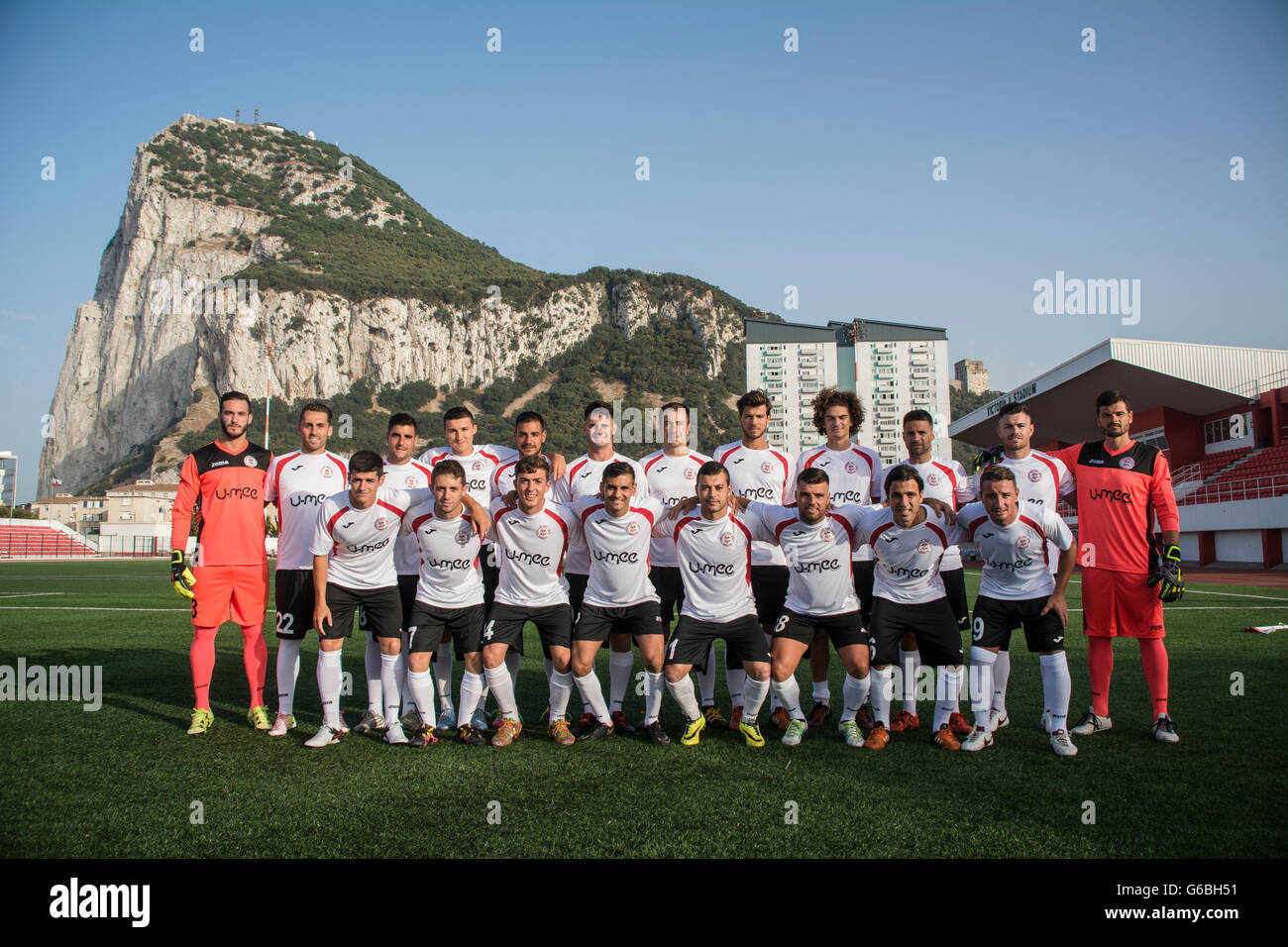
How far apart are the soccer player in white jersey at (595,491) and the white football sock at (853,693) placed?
1465 mm

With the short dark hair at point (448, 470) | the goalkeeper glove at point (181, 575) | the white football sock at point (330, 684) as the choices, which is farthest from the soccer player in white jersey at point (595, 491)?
the goalkeeper glove at point (181, 575)

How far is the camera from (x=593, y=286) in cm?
13888

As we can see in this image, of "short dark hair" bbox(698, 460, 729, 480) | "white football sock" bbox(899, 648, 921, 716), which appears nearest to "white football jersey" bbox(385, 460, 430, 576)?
"short dark hair" bbox(698, 460, 729, 480)

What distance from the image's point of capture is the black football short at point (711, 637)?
497cm

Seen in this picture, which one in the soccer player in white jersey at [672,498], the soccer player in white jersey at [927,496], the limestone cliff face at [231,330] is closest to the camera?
the soccer player in white jersey at [927,496]

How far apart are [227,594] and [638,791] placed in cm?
345

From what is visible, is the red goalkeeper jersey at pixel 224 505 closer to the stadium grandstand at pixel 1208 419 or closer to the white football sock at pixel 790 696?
the white football sock at pixel 790 696

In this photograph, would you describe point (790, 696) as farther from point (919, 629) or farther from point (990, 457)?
point (990, 457)

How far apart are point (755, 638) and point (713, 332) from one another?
12990 centimetres

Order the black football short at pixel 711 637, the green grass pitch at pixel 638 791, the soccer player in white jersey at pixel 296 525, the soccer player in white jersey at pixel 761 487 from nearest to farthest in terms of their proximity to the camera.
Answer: the green grass pitch at pixel 638 791, the black football short at pixel 711 637, the soccer player in white jersey at pixel 296 525, the soccer player in white jersey at pixel 761 487

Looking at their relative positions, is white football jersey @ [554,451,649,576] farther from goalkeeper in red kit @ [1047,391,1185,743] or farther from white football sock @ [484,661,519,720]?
goalkeeper in red kit @ [1047,391,1185,743]

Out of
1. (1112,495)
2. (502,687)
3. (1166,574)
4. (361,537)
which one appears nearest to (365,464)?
(361,537)

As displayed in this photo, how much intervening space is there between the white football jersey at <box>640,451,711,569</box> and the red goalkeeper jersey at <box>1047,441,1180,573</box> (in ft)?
8.73
